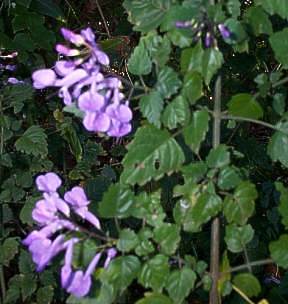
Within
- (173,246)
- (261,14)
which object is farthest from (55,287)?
(261,14)

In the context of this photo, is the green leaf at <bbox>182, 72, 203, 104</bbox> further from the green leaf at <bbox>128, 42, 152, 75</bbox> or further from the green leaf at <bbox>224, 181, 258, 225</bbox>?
the green leaf at <bbox>224, 181, 258, 225</bbox>

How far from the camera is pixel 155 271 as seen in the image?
125 cm

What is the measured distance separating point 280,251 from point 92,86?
0.50m

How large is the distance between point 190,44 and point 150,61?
0.29 ft

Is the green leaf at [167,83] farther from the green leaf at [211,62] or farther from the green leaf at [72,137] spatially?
the green leaf at [72,137]

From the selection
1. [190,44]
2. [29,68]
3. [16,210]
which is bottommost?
[16,210]

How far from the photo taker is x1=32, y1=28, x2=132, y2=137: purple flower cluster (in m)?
1.15

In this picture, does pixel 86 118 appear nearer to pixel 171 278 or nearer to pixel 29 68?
pixel 171 278

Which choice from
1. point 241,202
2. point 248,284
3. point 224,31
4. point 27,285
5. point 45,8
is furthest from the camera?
point 45,8

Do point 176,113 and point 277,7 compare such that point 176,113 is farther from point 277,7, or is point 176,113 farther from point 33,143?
point 33,143

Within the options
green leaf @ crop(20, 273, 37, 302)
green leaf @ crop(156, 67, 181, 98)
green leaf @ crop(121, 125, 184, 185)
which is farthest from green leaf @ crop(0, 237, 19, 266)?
green leaf @ crop(156, 67, 181, 98)

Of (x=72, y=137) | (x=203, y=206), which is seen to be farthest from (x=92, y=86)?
(x=72, y=137)

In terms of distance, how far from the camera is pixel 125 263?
122 centimetres

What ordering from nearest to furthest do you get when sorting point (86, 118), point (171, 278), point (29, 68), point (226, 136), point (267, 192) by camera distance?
1. point (86, 118)
2. point (171, 278)
3. point (226, 136)
4. point (267, 192)
5. point (29, 68)
